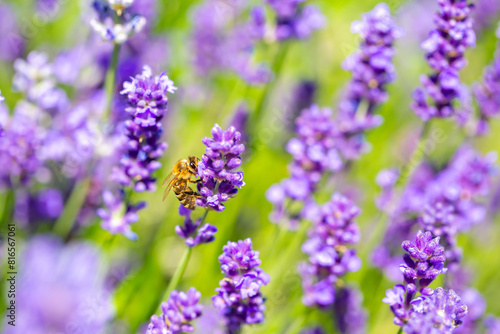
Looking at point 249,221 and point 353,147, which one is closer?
point 353,147

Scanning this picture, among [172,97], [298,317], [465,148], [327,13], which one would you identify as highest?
[327,13]

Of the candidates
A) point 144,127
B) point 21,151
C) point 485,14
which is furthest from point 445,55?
point 485,14

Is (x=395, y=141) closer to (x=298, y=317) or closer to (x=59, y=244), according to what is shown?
(x=298, y=317)

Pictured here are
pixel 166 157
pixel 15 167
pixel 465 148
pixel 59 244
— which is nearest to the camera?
pixel 15 167

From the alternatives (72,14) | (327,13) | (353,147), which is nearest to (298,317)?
(353,147)

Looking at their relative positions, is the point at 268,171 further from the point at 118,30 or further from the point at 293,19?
the point at 118,30
